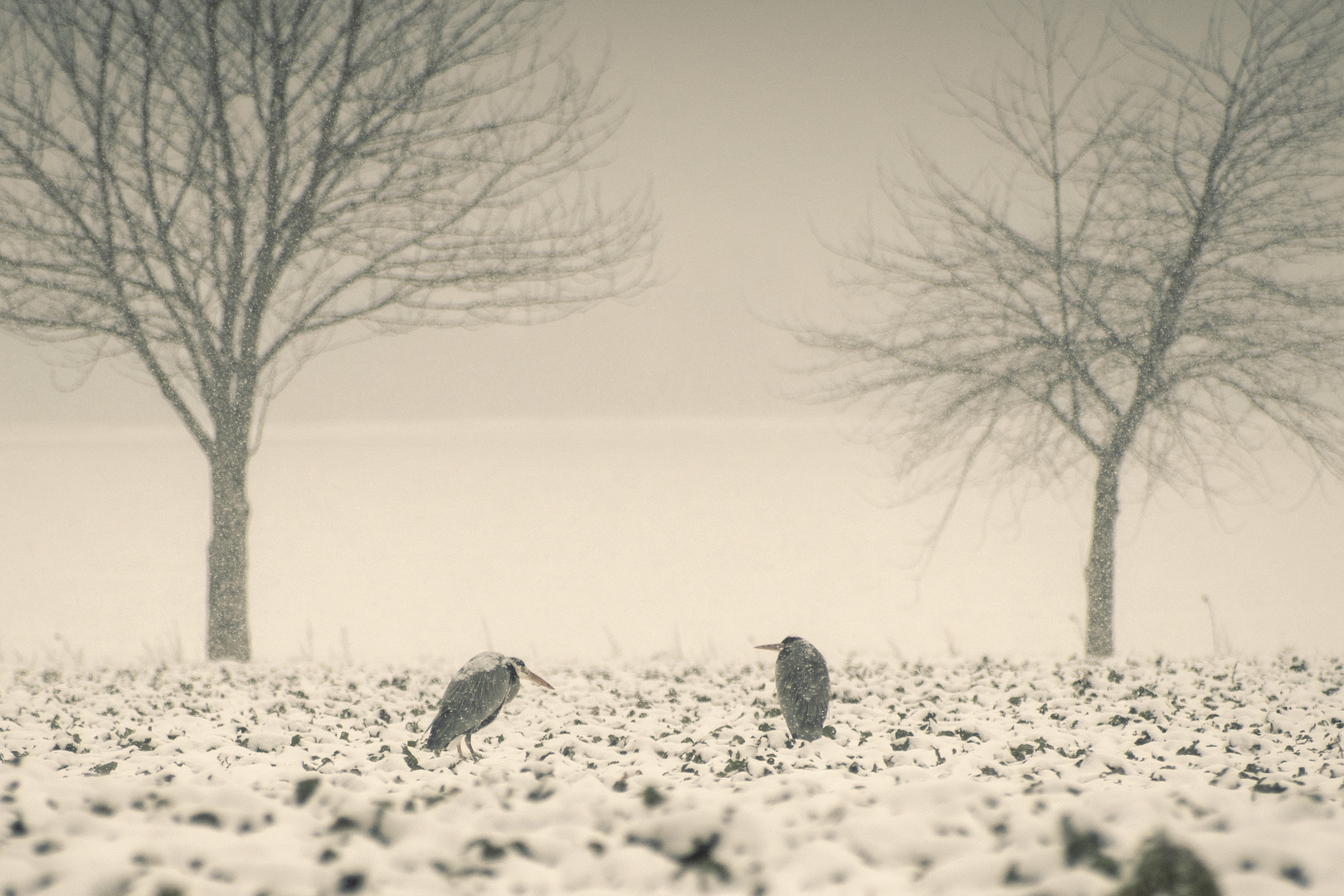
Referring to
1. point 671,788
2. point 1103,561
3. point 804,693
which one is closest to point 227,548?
point 804,693

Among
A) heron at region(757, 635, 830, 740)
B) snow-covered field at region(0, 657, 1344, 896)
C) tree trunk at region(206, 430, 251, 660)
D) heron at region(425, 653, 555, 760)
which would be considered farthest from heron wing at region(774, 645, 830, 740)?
tree trunk at region(206, 430, 251, 660)

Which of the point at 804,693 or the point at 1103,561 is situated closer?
the point at 804,693

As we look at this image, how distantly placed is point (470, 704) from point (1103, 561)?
A: 8203 millimetres

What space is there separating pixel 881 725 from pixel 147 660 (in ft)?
28.9

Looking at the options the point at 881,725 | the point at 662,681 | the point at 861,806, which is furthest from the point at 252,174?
the point at 861,806

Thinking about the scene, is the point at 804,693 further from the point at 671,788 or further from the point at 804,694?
the point at 671,788

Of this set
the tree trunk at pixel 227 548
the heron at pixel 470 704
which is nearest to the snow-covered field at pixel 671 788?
the heron at pixel 470 704

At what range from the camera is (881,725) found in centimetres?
677

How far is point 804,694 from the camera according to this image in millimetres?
6199

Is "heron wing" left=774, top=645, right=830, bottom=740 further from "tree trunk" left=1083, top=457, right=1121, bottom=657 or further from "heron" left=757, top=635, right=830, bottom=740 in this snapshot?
"tree trunk" left=1083, top=457, right=1121, bottom=657

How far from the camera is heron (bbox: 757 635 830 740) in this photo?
6199mm

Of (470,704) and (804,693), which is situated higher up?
(470,704)

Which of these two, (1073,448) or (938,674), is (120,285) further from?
(1073,448)

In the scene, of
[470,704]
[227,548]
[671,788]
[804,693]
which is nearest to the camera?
[671,788]
